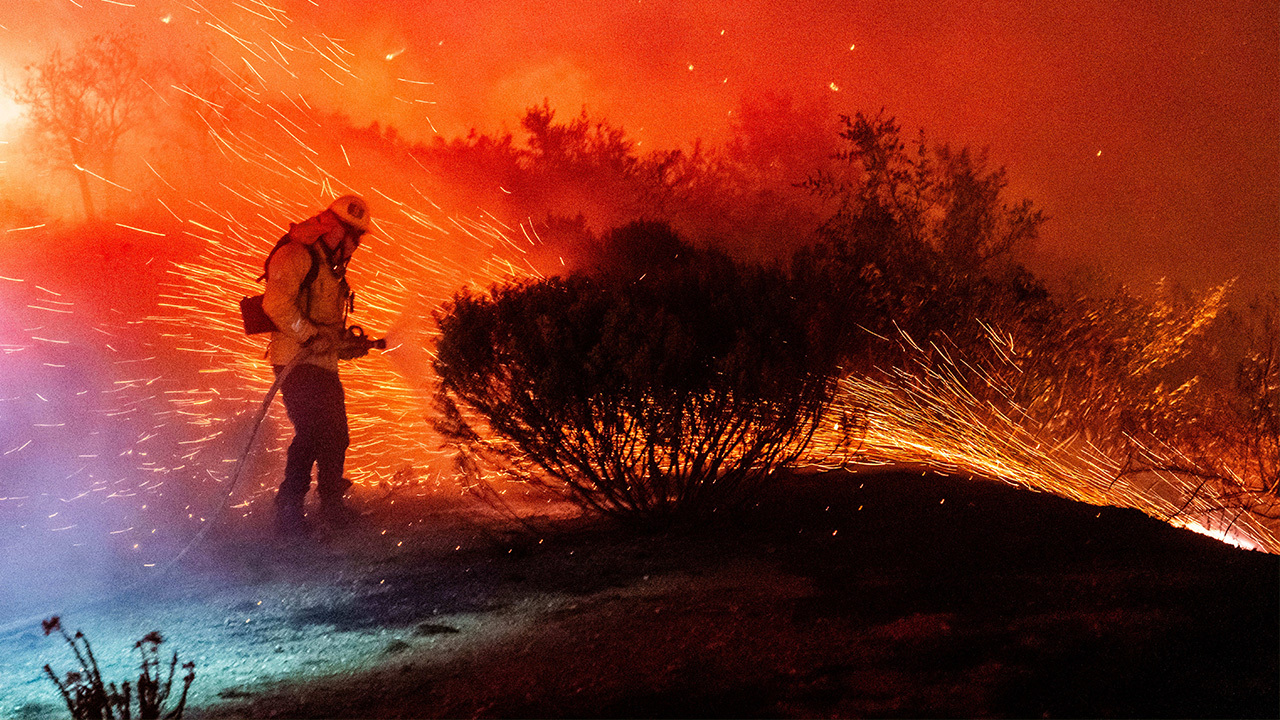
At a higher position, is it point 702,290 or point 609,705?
point 702,290

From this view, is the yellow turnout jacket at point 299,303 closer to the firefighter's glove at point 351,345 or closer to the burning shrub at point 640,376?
the firefighter's glove at point 351,345

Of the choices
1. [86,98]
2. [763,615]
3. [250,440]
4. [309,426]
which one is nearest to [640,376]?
[763,615]

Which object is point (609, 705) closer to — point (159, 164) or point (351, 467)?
point (351, 467)

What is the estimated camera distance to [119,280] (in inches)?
784

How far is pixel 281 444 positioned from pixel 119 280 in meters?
11.8

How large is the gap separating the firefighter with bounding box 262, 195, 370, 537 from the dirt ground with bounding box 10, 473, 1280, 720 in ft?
1.38

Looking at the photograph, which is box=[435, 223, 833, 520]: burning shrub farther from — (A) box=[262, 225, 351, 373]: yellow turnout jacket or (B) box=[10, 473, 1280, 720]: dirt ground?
(A) box=[262, 225, 351, 373]: yellow turnout jacket

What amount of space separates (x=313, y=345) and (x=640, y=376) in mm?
2570

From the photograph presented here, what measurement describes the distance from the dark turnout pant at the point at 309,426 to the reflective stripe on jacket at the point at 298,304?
0.37 feet

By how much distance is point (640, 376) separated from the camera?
18.9 feet

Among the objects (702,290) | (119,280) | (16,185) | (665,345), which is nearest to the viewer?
(665,345)

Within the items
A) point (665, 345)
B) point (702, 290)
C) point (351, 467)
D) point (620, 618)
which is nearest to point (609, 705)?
point (620, 618)

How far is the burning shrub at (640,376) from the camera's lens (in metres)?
5.81

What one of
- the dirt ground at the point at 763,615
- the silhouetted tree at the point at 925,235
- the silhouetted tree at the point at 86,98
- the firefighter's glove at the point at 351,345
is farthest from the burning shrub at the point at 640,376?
the silhouetted tree at the point at 86,98
